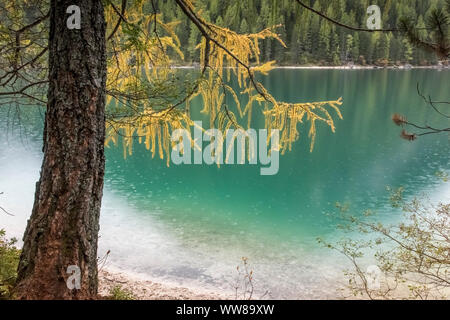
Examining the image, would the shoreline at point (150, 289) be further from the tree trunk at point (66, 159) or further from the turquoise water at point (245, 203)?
the tree trunk at point (66, 159)

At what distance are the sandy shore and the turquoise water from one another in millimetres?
400

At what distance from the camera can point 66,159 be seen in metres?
2.47

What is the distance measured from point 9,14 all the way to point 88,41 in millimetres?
2081

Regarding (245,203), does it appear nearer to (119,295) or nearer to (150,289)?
(150,289)

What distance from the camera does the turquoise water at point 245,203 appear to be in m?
8.84

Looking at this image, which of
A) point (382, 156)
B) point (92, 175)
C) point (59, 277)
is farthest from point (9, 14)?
point (382, 156)

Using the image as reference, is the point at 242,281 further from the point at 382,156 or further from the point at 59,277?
the point at 382,156

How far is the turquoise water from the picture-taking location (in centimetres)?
884

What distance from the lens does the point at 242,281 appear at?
329 inches

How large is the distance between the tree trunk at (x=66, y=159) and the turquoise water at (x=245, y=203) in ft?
6.42

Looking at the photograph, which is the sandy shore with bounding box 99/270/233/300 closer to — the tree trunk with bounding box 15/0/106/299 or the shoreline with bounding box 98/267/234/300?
the shoreline with bounding box 98/267/234/300

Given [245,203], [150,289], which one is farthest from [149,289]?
[245,203]

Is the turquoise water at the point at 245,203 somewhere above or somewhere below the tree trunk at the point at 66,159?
below

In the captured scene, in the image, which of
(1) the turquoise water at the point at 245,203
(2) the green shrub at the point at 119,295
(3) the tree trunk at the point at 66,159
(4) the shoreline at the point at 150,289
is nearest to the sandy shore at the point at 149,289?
(4) the shoreline at the point at 150,289
